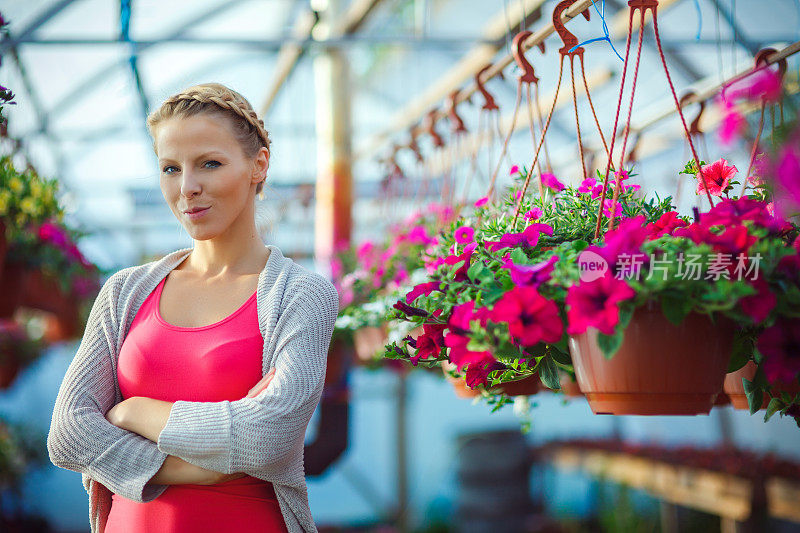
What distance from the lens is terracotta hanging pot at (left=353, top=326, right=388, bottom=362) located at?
244cm

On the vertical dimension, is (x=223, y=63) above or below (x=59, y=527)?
above

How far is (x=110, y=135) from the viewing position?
19.8ft

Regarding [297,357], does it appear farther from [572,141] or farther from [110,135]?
[110,135]

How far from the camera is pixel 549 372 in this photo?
118 centimetres

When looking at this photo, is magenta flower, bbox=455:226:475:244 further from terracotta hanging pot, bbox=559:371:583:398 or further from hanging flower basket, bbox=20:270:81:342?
hanging flower basket, bbox=20:270:81:342

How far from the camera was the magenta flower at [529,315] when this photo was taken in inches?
38.7

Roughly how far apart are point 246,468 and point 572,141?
485 cm

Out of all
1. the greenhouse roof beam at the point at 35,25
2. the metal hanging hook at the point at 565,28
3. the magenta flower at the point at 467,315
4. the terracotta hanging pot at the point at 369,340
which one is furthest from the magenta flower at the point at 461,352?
the greenhouse roof beam at the point at 35,25

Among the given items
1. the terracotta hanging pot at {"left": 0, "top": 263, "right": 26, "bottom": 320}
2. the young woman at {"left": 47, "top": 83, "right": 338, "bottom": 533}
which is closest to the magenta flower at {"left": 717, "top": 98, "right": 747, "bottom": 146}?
the young woman at {"left": 47, "top": 83, "right": 338, "bottom": 533}

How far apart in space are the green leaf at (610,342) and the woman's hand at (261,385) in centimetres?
48

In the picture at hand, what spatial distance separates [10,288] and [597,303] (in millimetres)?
2123

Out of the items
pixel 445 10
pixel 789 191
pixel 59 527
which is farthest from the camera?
pixel 59 527

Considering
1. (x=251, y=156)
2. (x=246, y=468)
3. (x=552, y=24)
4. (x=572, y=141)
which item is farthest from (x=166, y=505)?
(x=572, y=141)

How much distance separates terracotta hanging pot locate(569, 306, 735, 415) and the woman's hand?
0.44 meters
